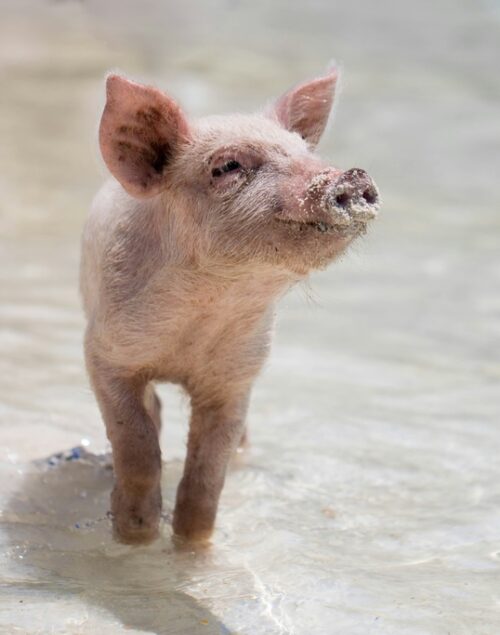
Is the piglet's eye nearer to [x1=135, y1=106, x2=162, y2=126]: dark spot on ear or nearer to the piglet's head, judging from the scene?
the piglet's head

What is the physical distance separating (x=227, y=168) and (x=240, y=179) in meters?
0.12

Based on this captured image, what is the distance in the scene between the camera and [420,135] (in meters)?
15.4

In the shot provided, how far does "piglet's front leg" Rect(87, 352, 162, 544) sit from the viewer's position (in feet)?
16.1

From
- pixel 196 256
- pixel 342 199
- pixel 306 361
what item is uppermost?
pixel 342 199

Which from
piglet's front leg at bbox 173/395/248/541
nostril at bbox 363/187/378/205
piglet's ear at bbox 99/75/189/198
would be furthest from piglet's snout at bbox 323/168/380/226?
piglet's front leg at bbox 173/395/248/541

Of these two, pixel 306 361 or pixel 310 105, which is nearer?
pixel 310 105

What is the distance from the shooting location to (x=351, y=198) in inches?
150

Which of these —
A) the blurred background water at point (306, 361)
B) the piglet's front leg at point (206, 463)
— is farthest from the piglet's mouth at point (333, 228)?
the piglet's front leg at point (206, 463)

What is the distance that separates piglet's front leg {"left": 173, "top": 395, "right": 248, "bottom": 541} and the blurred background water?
145 millimetres

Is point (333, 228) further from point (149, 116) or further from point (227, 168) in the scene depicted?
point (149, 116)

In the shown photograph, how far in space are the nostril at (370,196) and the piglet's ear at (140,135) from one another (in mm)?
1070

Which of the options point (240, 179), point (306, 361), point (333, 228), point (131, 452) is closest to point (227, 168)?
point (240, 179)

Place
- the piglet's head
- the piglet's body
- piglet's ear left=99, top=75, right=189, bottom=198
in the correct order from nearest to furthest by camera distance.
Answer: the piglet's head
the piglet's body
piglet's ear left=99, top=75, right=189, bottom=198

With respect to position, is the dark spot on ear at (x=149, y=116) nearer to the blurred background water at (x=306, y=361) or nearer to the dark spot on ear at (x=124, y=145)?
the dark spot on ear at (x=124, y=145)
